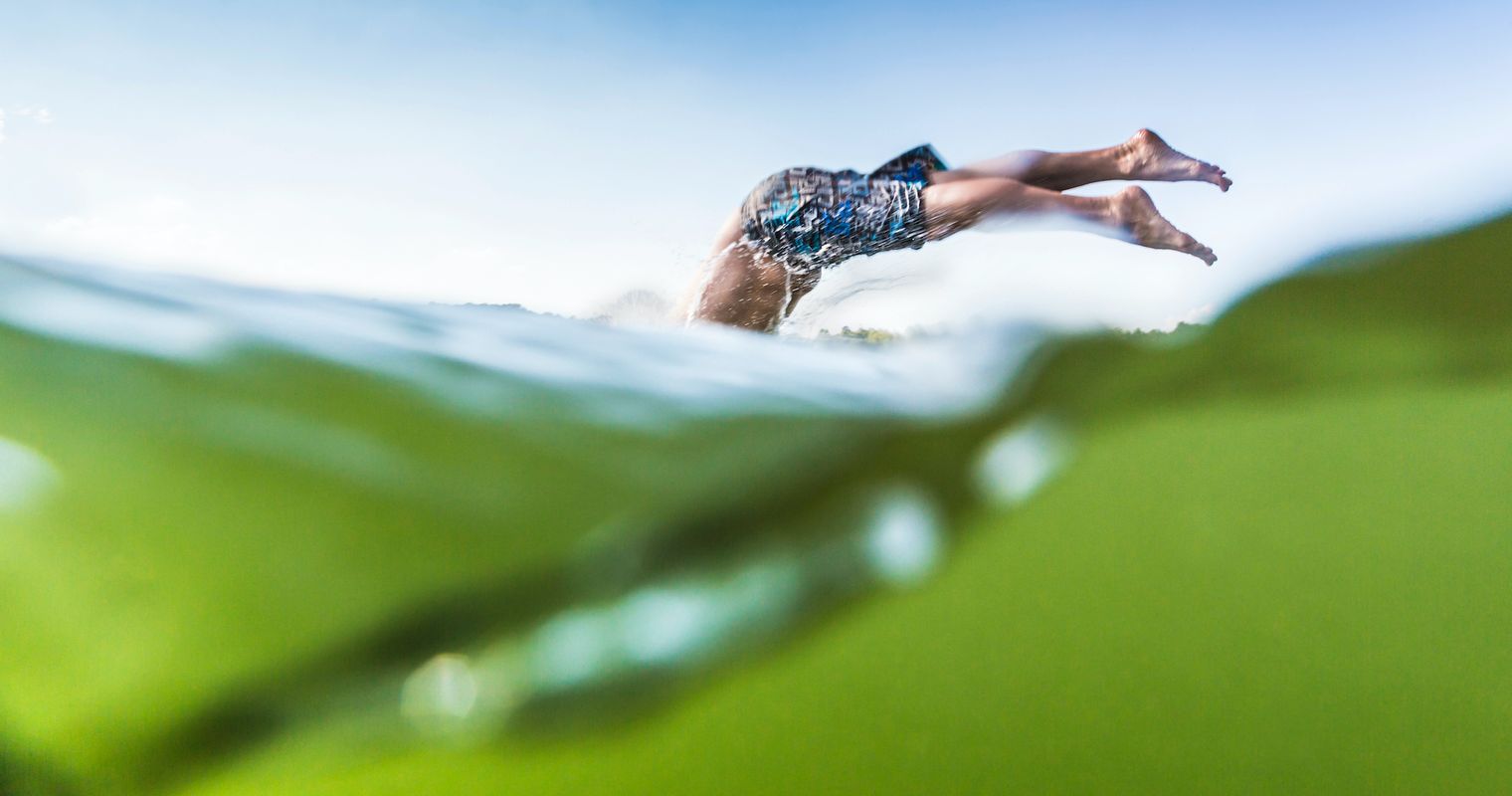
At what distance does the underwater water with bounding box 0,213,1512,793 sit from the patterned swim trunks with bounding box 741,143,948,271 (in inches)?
58.4

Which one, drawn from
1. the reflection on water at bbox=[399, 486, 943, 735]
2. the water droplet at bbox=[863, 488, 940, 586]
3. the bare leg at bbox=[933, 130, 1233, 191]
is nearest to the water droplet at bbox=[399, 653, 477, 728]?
the reflection on water at bbox=[399, 486, 943, 735]

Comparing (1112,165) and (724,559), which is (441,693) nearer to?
(724,559)

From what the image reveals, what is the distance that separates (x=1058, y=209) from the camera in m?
1.76

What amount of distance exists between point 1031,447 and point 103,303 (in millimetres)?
360

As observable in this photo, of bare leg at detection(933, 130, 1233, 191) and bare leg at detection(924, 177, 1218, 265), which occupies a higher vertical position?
bare leg at detection(933, 130, 1233, 191)

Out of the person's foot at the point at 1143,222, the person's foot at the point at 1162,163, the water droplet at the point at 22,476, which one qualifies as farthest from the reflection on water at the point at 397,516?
the person's foot at the point at 1162,163

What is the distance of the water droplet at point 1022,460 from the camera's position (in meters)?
0.32

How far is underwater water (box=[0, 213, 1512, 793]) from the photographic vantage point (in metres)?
0.19

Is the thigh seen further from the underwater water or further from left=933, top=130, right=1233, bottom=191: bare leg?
the underwater water

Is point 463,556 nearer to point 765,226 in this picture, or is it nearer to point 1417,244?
point 1417,244

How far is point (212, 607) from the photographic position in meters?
0.18

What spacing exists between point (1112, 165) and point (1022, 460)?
2227 mm

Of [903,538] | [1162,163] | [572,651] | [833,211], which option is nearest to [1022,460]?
[903,538]

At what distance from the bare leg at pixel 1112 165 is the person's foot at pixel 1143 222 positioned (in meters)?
0.38
